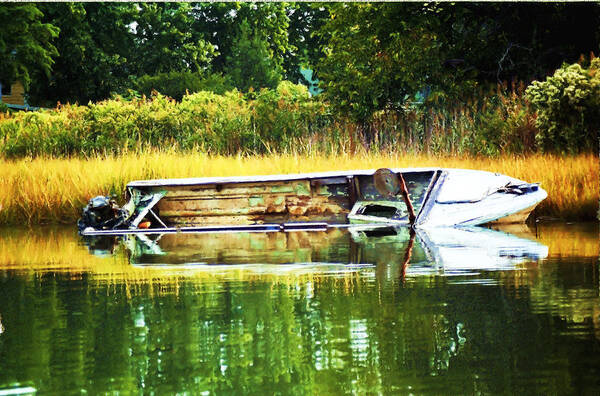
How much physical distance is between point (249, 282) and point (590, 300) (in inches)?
124

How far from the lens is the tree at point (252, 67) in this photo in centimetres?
5571

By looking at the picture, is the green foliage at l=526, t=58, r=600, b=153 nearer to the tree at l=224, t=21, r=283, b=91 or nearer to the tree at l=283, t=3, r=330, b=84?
the tree at l=224, t=21, r=283, b=91

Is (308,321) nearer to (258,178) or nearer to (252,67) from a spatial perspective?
(258,178)

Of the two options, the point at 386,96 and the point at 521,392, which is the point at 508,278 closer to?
the point at 521,392

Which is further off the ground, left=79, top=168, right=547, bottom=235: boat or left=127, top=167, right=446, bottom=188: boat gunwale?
left=127, top=167, right=446, bottom=188: boat gunwale

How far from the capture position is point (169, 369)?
6.31m

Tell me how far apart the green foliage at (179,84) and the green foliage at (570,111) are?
27721 millimetres

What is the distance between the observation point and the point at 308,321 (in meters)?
7.92

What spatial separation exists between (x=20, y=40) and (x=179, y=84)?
8724mm

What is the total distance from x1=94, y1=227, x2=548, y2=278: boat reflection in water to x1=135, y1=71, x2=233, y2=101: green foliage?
107 ft

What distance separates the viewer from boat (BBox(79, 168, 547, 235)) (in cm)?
1750

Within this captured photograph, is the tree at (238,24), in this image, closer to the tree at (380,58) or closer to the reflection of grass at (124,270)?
the tree at (380,58)

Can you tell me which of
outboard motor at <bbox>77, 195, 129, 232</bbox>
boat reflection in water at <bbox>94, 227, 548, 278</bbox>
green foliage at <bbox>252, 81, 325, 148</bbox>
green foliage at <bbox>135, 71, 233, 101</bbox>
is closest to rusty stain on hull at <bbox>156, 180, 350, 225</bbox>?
outboard motor at <bbox>77, 195, 129, 232</bbox>

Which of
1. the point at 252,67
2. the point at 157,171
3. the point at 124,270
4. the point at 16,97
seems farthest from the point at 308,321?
the point at 16,97
